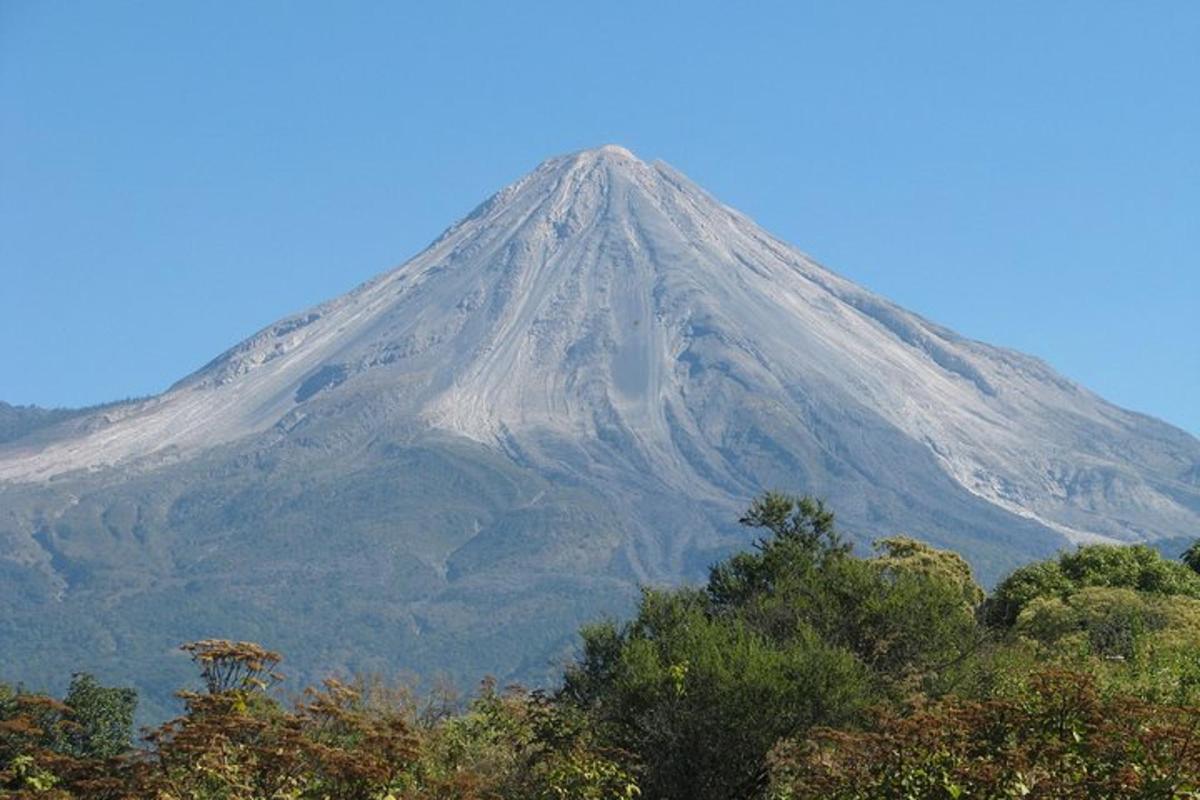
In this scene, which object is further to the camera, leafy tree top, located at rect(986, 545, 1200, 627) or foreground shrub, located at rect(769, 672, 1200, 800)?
leafy tree top, located at rect(986, 545, 1200, 627)

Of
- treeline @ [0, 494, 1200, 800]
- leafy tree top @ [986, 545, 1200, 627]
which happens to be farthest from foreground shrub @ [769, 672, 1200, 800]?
leafy tree top @ [986, 545, 1200, 627]

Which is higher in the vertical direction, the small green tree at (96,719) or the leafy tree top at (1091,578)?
the leafy tree top at (1091,578)

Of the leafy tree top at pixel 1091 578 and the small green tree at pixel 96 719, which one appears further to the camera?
the leafy tree top at pixel 1091 578

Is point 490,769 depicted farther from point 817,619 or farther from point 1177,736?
point 1177,736

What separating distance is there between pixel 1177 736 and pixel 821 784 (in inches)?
134

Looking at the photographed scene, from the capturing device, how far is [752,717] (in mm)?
20766

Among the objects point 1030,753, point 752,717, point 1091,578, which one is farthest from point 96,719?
point 1030,753

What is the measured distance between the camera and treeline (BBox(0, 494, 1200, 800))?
1570 centimetres

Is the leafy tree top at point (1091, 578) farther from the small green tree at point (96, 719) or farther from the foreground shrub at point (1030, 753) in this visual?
the foreground shrub at point (1030, 753)

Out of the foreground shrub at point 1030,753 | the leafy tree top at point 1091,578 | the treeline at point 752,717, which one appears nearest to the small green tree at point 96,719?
the treeline at point 752,717

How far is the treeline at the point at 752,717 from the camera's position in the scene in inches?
618

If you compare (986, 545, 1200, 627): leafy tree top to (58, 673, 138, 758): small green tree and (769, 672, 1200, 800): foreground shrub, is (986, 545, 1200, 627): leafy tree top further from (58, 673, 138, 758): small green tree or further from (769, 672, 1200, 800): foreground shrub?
(769, 672, 1200, 800): foreground shrub

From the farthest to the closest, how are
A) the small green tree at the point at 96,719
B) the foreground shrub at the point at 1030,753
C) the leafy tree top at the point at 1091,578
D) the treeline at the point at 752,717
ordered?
the leafy tree top at the point at 1091,578 → the small green tree at the point at 96,719 → the treeline at the point at 752,717 → the foreground shrub at the point at 1030,753

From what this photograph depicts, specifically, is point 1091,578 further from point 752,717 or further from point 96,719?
point 96,719
